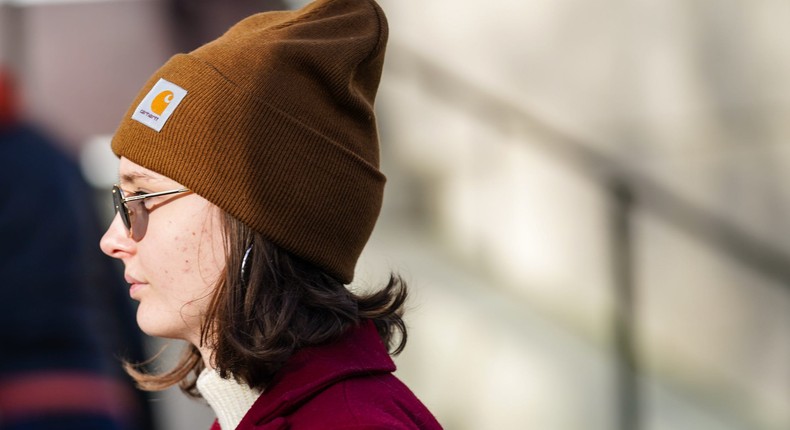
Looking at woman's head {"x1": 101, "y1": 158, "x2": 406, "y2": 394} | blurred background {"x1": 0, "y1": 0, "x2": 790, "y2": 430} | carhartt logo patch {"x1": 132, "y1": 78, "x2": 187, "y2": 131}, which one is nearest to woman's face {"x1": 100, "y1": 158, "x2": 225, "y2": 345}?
woman's head {"x1": 101, "y1": 158, "x2": 406, "y2": 394}

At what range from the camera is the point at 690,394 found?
5.10m

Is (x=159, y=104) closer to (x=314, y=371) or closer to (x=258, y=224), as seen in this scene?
(x=258, y=224)

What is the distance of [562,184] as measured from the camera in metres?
5.57

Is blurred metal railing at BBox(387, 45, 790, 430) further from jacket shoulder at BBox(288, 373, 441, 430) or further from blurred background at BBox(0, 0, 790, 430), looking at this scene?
jacket shoulder at BBox(288, 373, 441, 430)

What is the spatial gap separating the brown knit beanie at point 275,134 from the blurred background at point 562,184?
9.04 ft

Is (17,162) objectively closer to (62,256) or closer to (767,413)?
(62,256)

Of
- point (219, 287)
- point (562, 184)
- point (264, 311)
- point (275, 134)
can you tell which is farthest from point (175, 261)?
point (562, 184)

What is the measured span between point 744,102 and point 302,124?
3.58 meters

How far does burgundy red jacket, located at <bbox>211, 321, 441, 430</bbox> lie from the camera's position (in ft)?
6.12

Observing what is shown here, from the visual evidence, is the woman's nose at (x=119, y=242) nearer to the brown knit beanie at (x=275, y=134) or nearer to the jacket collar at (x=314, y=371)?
the brown knit beanie at (x=275, y=134)

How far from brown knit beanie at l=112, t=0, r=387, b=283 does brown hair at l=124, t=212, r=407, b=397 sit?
4cm

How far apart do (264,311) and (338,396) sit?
0.76ft

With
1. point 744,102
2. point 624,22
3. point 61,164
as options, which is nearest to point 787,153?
point 744,102

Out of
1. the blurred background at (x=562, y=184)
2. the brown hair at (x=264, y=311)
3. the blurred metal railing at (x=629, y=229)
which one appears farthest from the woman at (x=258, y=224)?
the blurred metal railing at (x=629, y=229)
